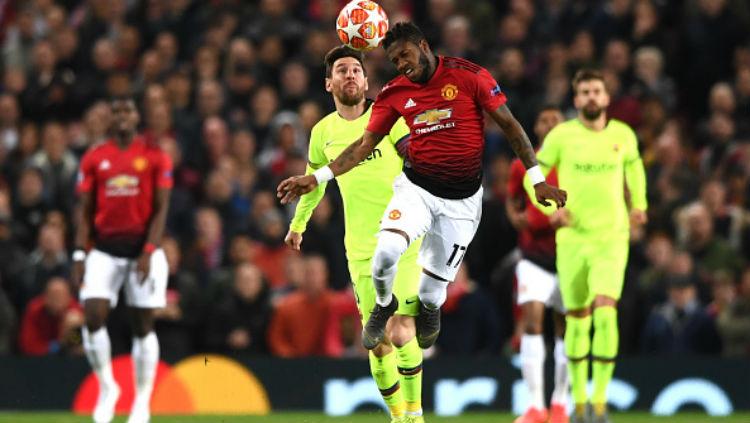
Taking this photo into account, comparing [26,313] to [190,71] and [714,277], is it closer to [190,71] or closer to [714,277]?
[190,71]

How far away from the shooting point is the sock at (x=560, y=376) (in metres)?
15.2

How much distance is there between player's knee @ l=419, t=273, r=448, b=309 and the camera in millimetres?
12258

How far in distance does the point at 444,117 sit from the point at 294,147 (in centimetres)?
761

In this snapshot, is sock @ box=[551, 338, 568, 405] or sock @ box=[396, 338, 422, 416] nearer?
sock @ box=[396, 338, 422, 416]

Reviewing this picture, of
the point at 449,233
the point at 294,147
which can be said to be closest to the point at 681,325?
the point at 294,147

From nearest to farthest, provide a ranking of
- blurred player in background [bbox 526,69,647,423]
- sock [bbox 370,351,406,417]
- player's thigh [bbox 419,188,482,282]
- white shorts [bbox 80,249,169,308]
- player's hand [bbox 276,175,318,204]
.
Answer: player's hand [bbox 276,175,318,204] < player's thigh [bbox 419,188,482,282] < sock [bbox 370,351,406,417] < blurred player in background [bbox 526,69,647,423] < white shorts [bbox 80,249,169,308]

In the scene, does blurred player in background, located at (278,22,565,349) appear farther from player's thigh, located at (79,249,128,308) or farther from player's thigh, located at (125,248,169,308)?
player's thigh, located at (79,249,128,308)

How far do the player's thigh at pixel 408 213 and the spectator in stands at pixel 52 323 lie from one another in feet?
21.1

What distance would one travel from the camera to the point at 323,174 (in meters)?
11.7

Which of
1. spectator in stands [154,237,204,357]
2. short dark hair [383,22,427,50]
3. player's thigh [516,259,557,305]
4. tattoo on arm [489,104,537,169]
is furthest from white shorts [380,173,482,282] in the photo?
spectator in stands [154,237,204,357]

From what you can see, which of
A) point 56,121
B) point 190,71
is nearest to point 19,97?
point 56,121

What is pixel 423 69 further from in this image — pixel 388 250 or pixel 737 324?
pixel 737 324

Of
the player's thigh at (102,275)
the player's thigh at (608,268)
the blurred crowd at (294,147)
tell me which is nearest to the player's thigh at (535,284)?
the player's thigh at (608,268)

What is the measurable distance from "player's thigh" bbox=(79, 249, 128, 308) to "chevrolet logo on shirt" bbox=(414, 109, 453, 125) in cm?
410
